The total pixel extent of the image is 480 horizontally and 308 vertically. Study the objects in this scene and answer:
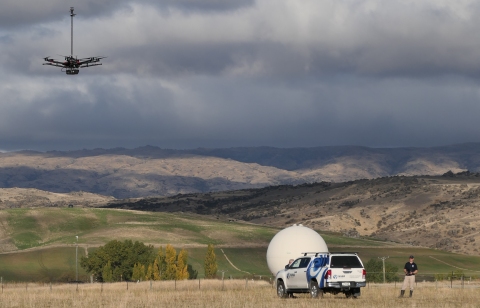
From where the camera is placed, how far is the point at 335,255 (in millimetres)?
42656

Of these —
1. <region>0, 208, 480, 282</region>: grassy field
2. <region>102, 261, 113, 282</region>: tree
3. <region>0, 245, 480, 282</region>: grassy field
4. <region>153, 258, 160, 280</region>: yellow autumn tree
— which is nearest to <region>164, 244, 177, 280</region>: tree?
<region>153, 258, 160, 280</region>: yellow autumn tree

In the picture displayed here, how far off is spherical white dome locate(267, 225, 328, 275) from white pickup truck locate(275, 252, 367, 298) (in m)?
16.8

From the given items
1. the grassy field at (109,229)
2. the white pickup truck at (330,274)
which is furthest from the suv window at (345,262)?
the grassy field at (109,229)

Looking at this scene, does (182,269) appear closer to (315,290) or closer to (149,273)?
(149,273)

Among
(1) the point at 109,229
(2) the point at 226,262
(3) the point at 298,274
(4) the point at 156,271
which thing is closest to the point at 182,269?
(4) the point at 156,271

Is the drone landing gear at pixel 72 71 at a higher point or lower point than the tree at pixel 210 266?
higher

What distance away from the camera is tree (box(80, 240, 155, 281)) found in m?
115

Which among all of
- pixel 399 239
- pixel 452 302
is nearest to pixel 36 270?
pixel 399 239

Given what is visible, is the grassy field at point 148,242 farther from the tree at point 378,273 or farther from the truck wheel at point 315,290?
the truck wheel at point 315,290

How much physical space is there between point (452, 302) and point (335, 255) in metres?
6.32

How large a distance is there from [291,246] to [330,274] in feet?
65.8

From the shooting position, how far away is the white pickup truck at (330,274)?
4222cm

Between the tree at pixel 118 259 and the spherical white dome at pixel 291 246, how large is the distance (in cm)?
5439

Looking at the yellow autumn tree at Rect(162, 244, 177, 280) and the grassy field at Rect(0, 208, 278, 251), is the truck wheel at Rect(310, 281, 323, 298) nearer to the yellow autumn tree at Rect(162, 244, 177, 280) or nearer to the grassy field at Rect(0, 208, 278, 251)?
the yellow autumn tree at Rect(162, 244, 177, 280)
